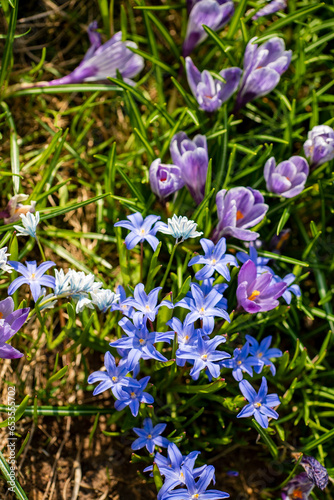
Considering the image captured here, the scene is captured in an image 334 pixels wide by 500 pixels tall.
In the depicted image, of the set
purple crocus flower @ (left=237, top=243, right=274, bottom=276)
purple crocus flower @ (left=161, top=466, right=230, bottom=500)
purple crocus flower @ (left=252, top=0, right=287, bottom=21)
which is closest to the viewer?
purple crocus flower @ (left=161, top=466, right=230, bottom=500)

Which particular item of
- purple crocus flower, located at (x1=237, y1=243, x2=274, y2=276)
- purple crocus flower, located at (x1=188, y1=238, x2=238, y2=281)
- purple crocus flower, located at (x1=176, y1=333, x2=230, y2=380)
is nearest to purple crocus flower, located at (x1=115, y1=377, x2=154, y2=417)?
purple crocus flower, located at (x1=176, y1=333, x2=230, y2=380)

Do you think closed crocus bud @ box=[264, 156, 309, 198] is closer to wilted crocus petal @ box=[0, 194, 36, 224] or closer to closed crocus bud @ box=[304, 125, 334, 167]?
closed crocus bud @ box=[304, 125, 334, 167]

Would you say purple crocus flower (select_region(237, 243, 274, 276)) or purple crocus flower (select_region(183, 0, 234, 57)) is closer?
purple crocus flower (select_region(237, 243, 274, 276))

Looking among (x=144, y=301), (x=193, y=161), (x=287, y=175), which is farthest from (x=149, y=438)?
(x=287, y=175)

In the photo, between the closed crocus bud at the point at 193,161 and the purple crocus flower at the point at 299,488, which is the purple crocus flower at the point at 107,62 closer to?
the closed crocus bud at the point at 193,161

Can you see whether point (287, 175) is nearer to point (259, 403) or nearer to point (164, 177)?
point (164, 177)

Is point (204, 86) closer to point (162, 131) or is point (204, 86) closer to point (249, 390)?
point (162, 131)

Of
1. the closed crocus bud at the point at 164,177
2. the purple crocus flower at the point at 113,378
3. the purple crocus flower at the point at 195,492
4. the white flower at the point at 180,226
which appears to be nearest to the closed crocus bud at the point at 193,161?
the closed crocus bud at the point at 164,177
